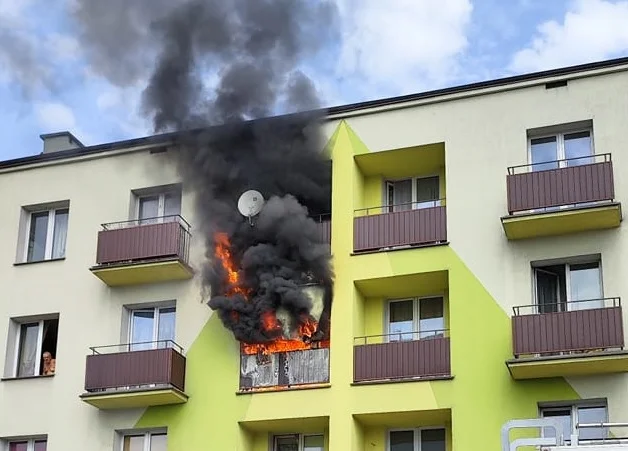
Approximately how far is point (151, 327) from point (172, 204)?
10.4 ft

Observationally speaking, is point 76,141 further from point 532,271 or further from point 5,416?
point 532,271

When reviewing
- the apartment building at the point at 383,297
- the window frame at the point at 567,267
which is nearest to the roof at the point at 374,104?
the apartment building at the point at 383,297

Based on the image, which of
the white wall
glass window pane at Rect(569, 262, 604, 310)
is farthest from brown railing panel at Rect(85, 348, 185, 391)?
glass window pane at Rect(569, 262, 604, 310)

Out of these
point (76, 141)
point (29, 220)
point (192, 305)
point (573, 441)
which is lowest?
point (573, 441)

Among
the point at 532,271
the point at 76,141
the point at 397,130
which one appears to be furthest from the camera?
the point at 76,141

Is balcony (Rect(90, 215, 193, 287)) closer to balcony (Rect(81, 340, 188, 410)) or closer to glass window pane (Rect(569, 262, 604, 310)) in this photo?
balcony (Rect(81, 340, 188, 410))

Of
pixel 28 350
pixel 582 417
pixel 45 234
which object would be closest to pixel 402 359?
pixel 582 417

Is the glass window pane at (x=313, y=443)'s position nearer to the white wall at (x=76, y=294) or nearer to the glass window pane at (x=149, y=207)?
the white wall at (x=76, y=294)

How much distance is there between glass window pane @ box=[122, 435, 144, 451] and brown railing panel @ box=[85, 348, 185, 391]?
1.40 m

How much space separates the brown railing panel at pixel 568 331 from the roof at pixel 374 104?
5.65 meters

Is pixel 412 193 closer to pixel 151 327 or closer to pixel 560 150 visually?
pixel 560 150

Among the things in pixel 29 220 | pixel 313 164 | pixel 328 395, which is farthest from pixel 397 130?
pixel 29 220

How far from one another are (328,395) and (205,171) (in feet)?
21.0

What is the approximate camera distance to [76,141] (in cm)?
3184
